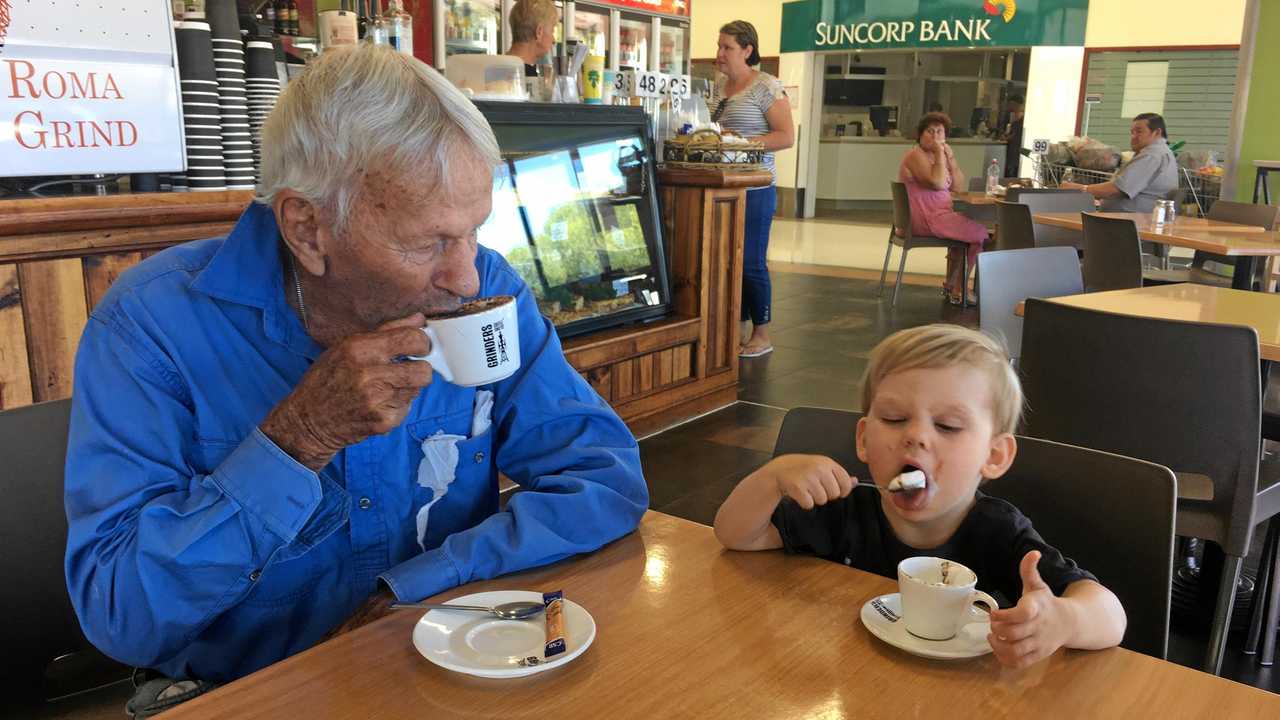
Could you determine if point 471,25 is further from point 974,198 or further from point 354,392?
point 354,392

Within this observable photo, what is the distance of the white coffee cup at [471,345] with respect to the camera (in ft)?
3.45

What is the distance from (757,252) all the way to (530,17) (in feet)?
6.52

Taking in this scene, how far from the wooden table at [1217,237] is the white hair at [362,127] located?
4290 millimetres

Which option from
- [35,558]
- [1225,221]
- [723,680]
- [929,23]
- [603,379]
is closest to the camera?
[723,680]

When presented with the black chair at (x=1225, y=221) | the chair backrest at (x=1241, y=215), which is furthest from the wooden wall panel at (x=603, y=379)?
the chair backrest at (x=1241, y=215)

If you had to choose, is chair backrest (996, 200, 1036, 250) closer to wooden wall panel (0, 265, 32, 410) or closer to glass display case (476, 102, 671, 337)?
glass display case (476, 102, 671, 337)

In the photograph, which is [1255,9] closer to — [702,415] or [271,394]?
[702,415]

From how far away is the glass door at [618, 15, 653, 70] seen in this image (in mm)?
9383

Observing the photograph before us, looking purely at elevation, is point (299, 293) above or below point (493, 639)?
above

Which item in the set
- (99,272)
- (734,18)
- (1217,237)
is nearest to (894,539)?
(99,272)

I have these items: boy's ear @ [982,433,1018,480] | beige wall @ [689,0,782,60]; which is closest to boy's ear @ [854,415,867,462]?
A: boy's ear @ [982,433,1018,480]

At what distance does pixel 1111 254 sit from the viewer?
15.0 feet

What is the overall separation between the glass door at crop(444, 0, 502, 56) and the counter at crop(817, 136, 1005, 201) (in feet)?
27.1

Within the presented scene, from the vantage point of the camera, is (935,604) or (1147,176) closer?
(935,604)
